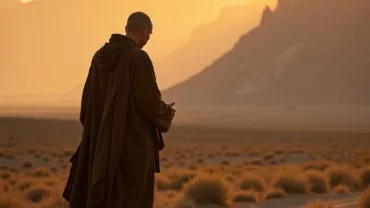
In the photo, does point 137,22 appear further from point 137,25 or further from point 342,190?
point 342,190

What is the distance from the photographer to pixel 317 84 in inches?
5300

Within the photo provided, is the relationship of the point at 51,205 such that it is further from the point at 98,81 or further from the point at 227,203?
the point at 98,81

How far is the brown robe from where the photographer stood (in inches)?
207

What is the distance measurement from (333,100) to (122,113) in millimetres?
129203

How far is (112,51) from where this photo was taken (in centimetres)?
538

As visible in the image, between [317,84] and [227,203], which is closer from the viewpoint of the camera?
[227,203]

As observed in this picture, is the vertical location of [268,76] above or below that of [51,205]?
above

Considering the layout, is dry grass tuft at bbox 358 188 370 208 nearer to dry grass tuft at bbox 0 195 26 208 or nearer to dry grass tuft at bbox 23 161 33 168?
dry grass tuft at bbox 0 195 26 208

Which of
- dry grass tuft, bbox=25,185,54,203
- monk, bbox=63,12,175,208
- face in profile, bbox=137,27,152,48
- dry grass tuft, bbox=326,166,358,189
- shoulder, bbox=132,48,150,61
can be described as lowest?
dry grass tuft, bbox=25,185,54,203

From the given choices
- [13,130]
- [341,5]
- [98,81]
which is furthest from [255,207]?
[341,5]

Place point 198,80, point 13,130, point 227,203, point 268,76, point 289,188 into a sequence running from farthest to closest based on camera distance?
point 198,80 < point 268,76 < point 13,130 < point 289,188 < point 227,203

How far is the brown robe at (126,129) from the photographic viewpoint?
5262 mm

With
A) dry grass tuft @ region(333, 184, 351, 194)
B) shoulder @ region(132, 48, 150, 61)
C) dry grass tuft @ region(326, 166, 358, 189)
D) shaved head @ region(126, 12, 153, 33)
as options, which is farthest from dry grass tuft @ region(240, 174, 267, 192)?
shoulder @ region(132, 48, 150, 61)

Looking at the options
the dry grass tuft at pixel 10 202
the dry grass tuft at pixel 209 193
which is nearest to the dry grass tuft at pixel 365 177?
the dry grass tuft at pixel 209 193
